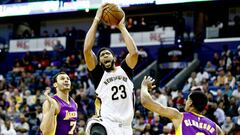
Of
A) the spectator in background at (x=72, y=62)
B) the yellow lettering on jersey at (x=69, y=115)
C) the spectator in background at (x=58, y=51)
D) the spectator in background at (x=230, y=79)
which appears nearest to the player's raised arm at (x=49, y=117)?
the yellow lettering on jersey at (x=69, y=115)

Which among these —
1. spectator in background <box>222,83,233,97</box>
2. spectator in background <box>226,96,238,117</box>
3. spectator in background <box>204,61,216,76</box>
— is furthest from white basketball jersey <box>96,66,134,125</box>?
spectator in background <box>204,61,216,76</box>

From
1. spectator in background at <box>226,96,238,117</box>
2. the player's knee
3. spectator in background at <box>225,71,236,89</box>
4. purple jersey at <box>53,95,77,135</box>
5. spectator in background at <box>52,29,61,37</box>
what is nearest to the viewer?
the player's knee

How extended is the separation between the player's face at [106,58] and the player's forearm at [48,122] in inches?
51.7

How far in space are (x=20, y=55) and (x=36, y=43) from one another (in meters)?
0.88

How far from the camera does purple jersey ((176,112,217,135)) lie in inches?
203

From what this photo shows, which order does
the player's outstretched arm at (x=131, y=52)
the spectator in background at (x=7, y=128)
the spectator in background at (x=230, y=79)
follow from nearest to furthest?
1. the player's outstretched arm at (x=131, y=52)
2. the spectator in background at (x=7, y=128)
3. the spectator in background at (x=230, y=79)

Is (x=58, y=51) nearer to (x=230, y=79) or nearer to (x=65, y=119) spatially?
(x=230, y=79)

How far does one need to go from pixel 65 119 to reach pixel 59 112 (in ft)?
0.40

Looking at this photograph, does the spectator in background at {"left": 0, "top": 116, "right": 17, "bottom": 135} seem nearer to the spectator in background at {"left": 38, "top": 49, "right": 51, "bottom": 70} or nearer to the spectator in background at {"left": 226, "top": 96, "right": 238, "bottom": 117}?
the spectator in background at {"left": 226, "top": 96, "right": 238, "bottom": 117}

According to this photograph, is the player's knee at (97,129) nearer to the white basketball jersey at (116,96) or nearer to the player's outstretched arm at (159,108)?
the white basketball jersey at (116,96)

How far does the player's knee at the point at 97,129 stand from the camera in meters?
5.46

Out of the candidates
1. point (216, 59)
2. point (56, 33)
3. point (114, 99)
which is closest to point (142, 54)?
point (216, 59)

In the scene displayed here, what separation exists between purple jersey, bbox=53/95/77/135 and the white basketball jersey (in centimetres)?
126

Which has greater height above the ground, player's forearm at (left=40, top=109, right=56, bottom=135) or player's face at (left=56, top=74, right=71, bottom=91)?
player's face at (left=56, top=74, right=71, bottom=91)
